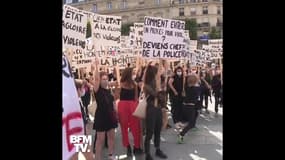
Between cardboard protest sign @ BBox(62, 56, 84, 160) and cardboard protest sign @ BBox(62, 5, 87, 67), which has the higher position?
cardboard protest sign @ BBox(62, 5, 87, 67)

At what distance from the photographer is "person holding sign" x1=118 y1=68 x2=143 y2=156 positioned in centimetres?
659

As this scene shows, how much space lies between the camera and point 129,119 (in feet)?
22.2

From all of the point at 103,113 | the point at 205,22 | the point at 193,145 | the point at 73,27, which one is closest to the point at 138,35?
the point at 193,145

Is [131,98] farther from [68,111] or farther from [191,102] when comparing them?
[68,111]

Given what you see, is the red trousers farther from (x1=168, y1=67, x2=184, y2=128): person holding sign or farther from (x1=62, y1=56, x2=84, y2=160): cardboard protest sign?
(x1=62, y1=56, x2=84, y2=160): cardboard protest sign

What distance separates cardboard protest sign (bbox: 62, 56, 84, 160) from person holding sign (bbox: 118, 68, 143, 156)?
10.3ft

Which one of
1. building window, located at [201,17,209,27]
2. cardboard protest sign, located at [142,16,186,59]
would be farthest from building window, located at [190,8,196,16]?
cardboard protest sign, located at [142,16,186,59]

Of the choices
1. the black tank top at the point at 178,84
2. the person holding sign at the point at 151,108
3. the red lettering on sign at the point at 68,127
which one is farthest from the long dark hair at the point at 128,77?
the red lettering on sign at the point at 68,127

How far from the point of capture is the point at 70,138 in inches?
133

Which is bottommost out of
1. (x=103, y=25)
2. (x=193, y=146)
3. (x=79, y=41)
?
(x=193, y=146)
